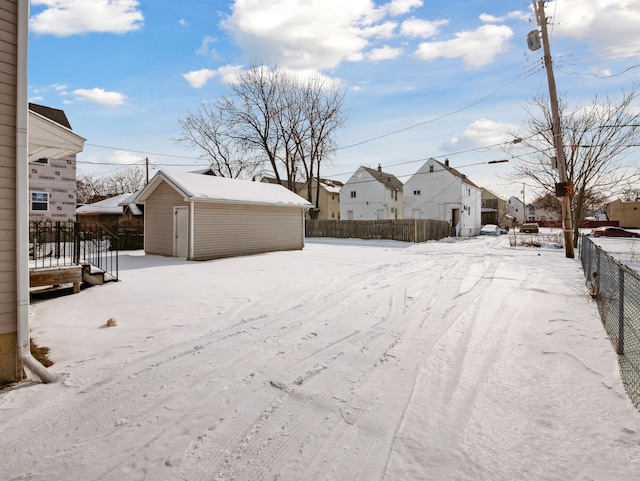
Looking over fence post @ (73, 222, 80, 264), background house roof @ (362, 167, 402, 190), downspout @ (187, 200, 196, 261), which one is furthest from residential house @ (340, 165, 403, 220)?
fence post @ (73, 222, 80, 264)

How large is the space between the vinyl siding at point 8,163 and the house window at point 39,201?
74.4 feet

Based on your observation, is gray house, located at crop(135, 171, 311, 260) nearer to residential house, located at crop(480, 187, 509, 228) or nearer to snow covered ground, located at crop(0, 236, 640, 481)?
snow covered ground, located at crop(0, 236, 640, 481)

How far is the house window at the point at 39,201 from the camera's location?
21516 millimetres

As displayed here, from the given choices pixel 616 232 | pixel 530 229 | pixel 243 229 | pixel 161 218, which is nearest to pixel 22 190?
pixel 243 229

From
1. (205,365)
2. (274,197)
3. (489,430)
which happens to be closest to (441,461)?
(489,430)

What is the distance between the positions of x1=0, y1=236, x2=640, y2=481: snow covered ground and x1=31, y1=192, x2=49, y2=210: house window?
63.5 feet

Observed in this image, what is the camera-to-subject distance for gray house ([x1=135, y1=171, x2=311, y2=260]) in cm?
1372

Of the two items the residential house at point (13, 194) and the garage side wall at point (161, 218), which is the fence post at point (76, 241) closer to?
the residential house at point (13, 194)

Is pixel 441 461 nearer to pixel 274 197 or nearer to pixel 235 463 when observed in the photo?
pixel 235 463

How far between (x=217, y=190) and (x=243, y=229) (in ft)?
6.50

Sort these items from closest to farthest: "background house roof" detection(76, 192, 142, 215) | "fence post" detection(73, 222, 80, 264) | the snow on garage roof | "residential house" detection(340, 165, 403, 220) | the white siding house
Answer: "fence post" detection(73, 222, 80, 264), the snow on garage roof, "background house roof" detection(76, 192, 142, 215), "residential house" detection(340, 165, 403, 220), the white siding house

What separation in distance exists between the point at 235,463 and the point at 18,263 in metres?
3.14

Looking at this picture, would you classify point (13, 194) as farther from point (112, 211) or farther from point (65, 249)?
point (112, 211)

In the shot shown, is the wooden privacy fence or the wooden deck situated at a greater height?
the wooden privacy fence
